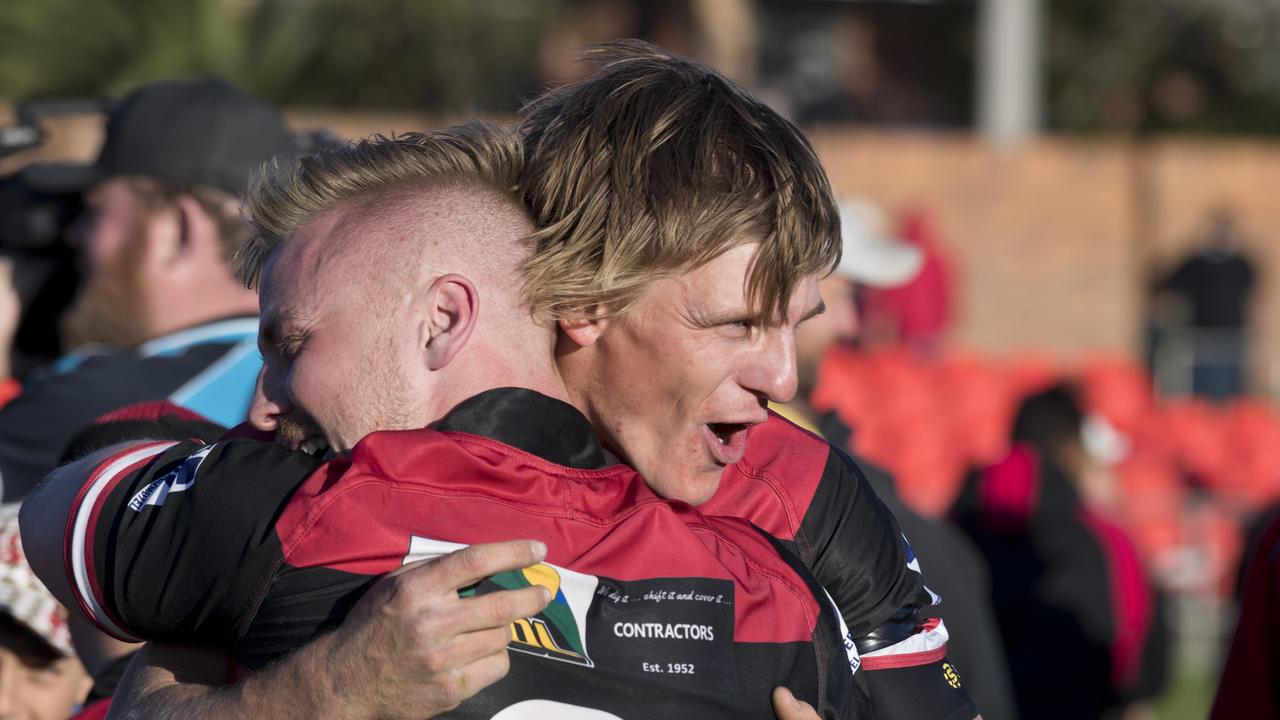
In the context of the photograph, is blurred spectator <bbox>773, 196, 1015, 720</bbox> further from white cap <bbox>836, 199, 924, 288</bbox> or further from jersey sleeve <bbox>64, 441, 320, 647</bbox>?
jersey sleeve <bbox>64, 441, 320, 647</bbox>

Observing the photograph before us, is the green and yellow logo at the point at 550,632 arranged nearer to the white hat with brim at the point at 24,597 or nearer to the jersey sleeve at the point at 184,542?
the jersey sleeve at the point at 184,542

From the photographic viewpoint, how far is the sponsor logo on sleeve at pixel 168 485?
1667mm

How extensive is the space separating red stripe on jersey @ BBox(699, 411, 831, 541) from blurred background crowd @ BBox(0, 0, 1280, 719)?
2.08 ft

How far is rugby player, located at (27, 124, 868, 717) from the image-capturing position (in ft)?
5.24

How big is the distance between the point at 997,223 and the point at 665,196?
15649mm

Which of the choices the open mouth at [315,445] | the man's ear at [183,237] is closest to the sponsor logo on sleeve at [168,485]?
the open mouth at [315,445]

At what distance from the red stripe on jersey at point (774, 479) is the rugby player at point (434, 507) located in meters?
0.08

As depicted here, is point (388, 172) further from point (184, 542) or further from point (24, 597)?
point (24, 597)

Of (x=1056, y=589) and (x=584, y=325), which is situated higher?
(x=584, y=325)

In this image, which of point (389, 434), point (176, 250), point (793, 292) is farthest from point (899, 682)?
point (176, 250)

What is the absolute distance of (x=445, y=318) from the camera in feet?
5.76

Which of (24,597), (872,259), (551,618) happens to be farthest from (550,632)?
(872,259)

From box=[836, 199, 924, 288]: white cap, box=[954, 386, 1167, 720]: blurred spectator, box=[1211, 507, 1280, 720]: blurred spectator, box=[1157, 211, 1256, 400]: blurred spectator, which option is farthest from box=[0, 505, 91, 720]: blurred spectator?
box=[1157, 211, 1256, 400]: blurred spectator

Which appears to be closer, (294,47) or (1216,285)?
(294,47)
